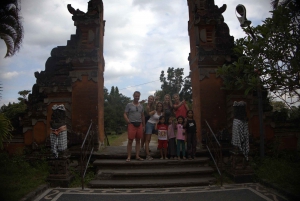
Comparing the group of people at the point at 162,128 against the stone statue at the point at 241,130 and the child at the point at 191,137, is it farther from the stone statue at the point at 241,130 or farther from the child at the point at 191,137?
the stone statue at the point at 241,130

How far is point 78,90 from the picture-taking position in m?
7.94

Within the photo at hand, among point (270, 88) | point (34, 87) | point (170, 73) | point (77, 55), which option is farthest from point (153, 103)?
point (170, 73)

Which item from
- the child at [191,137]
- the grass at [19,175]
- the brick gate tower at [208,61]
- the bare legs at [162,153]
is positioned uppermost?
the brick gate tower at [208,61]

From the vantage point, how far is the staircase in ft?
19.8

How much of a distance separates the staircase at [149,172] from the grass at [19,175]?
4.35ft

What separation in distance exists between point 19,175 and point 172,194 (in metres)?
3.73

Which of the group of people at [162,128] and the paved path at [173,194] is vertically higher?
the group of people at [162,128]

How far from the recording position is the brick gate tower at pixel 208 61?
25.7ft

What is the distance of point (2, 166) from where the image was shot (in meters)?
7.00

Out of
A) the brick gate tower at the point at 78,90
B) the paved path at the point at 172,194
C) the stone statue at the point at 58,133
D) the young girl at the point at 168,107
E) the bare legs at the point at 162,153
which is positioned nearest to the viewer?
the paved path at the point at 172,194

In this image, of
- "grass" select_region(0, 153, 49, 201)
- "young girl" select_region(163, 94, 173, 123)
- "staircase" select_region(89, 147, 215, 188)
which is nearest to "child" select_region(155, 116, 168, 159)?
"staircase" select_region(89, 147, 215, 188)

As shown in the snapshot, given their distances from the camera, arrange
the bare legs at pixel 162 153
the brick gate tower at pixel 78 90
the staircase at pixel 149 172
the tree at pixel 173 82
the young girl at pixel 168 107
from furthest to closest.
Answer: the tree at pixel 173 82
the brick gate tower at pixel 78 90
the young girl at pixel 168 107
the bare legs at pixel 162 153
the staircase at pixel 149 172

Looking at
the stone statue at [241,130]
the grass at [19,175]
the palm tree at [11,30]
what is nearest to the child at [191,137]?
the stone statue at [241,130]

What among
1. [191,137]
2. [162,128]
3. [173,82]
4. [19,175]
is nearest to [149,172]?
[162,128]
